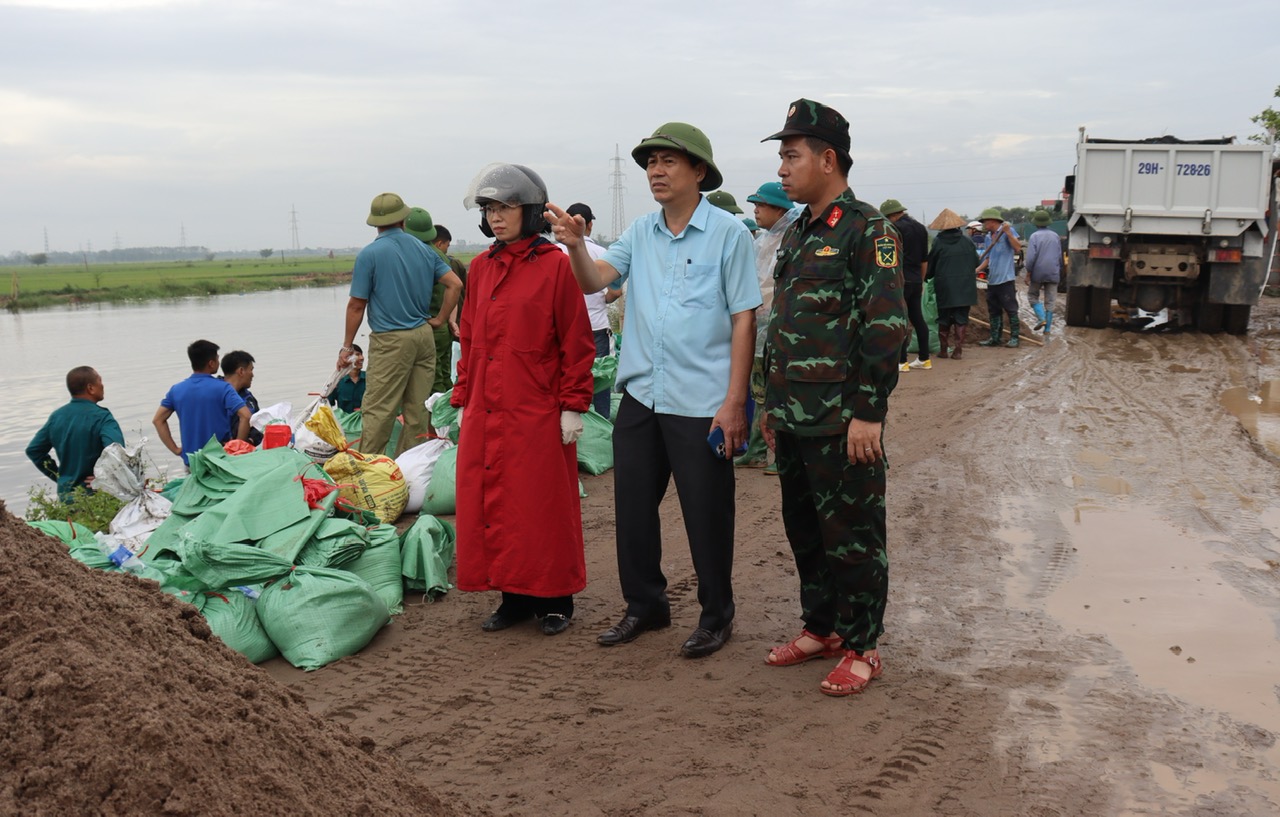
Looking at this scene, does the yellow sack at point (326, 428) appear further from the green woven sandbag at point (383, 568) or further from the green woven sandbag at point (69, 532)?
the green woven sandbag at point (69, 532)

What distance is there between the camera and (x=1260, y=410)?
8.97 meters

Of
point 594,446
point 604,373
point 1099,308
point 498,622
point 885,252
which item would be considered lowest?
point 498,622

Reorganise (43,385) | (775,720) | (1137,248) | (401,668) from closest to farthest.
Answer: (775,720) < (401,668) < (1137,248) < (43,385)

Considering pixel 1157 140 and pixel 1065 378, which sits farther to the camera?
pixel 1157 140

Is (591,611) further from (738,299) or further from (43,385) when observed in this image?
(43,385)

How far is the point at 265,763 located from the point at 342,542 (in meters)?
2.40

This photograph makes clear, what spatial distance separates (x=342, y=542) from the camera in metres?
4.66

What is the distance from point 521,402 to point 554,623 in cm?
94

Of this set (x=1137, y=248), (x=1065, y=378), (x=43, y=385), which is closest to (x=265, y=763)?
(x=1065, y=378)

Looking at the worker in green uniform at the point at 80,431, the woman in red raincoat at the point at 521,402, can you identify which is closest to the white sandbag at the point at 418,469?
the worker in green uniform at the point at 80,431

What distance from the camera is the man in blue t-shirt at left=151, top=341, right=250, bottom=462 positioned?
6605 mm

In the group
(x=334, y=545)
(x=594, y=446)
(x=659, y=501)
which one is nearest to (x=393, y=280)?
(x=594, y=446)

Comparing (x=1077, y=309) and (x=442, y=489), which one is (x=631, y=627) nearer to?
(x=442, y=489)

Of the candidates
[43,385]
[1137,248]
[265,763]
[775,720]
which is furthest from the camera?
[43,385]
